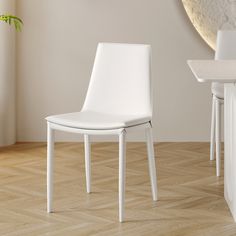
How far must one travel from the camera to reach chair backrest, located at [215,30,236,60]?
474 cm

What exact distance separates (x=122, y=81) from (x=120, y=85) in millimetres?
24

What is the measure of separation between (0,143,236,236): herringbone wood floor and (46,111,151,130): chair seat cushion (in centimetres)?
44

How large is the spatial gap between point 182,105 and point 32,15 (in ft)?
4.06

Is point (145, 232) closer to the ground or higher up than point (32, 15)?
closer to the ground

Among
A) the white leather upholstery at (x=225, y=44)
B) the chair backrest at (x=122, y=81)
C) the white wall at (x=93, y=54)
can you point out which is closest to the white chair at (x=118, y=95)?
the chair backrest at (x=122, y=81)

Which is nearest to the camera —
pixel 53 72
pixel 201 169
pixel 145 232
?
pixel 145 232

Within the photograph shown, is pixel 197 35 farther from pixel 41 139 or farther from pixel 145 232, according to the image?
pixel 145 232

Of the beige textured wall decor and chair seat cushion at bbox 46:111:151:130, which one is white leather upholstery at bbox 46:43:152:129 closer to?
chair seat cushion at bbox 46:111:151:130

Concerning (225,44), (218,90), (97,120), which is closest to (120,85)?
(97,120)

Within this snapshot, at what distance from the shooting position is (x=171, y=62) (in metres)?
5.36

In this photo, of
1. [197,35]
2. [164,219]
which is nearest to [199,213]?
[164,219]

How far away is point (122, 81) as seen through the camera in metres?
3.97

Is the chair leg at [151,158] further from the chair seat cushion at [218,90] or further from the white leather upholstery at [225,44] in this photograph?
the white leather upholstery at [225,44]

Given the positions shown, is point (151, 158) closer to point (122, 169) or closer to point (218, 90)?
point (122, 169)
